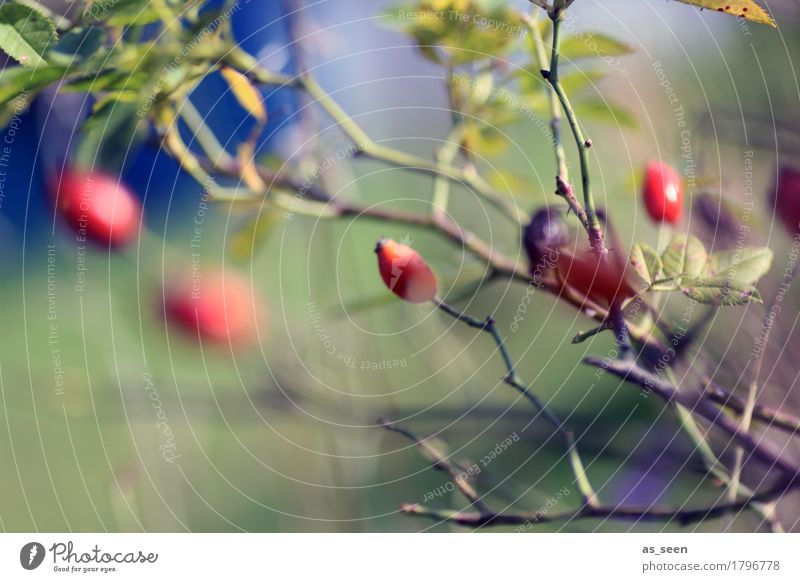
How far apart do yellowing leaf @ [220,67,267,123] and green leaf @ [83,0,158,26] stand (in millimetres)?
52

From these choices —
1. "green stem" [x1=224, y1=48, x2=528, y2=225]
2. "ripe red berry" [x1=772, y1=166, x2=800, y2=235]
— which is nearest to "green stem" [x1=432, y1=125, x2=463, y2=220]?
"green stem" [x1=224, y1=48, x2=528, y2=225]

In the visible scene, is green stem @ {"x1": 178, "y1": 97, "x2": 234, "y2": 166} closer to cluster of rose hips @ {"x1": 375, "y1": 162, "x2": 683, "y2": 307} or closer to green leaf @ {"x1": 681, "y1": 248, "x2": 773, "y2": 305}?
cluster of rose hips @ {"x1": 375, "y1": 162, "x2": 683, "y2": 307}

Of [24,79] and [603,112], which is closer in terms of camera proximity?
[24,79]

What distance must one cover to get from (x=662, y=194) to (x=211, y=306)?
0.31m

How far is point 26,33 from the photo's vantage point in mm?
442

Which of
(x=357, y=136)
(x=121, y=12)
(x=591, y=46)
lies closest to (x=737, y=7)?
(x=591, y=46)

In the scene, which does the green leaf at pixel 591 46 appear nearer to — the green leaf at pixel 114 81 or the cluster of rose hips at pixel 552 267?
the cluster of rose hips at pixel 552 267

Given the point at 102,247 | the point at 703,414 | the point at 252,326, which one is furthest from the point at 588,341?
the point at 102,247

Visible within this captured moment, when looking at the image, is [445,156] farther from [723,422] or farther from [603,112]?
[723,422]

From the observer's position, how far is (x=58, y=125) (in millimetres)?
525

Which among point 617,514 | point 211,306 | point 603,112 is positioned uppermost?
point 603,112

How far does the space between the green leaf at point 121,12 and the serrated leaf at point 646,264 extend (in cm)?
29
